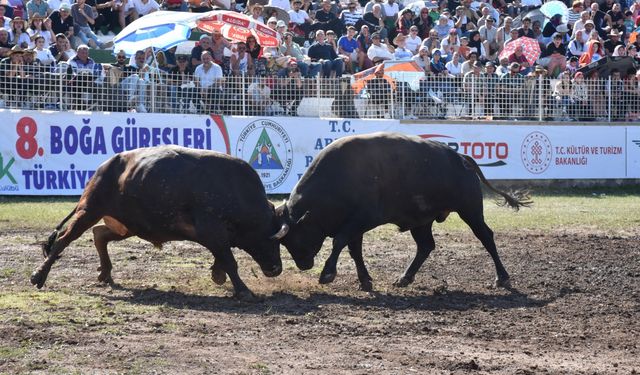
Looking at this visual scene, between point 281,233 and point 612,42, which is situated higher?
point 612,42

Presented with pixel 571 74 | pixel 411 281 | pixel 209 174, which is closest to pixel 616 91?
pixel 571 74

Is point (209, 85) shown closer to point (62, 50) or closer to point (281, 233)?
point (62, 50)

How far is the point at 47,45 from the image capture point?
2092 centimetres

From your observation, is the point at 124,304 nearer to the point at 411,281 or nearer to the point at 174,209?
the point at 174,209

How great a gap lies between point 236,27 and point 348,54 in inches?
131

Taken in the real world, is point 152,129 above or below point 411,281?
above

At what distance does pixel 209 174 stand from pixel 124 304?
1.52m

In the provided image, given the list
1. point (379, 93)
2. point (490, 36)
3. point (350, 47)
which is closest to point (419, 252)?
point (379, 93)

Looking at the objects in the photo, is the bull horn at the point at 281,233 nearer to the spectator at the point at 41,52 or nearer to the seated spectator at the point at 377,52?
the spectator at the point at 41,52

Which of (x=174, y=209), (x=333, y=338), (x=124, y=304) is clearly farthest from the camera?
(x=174, y=209)

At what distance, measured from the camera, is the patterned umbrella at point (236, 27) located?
21.4 m

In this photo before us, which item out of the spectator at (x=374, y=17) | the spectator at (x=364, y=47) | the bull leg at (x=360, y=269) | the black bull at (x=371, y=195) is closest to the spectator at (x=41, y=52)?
the spectator at (x=364, y=47)

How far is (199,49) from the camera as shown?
21.5 meters

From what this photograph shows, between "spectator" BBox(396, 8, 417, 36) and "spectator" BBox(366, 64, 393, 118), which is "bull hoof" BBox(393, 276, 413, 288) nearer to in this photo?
"spectator" BBox(366, 64, 393, 118)
